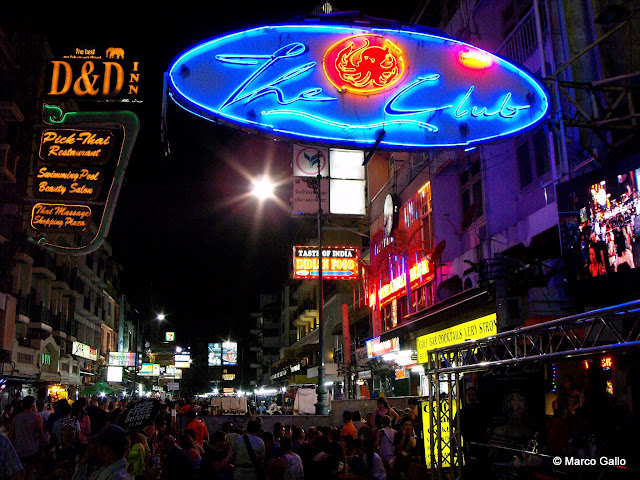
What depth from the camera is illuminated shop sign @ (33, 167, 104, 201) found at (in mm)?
15484

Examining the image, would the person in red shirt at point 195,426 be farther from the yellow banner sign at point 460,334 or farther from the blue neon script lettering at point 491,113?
the blue neon script lettering at point 491,113

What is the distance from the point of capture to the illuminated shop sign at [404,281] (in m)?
23.3

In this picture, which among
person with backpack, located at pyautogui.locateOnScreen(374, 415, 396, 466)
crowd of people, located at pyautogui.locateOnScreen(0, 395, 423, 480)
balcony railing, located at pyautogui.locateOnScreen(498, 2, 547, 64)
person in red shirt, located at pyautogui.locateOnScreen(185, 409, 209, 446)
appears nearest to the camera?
crowd of people, located at pyautogui.locateOnScreen(0, 395, 423, 480)

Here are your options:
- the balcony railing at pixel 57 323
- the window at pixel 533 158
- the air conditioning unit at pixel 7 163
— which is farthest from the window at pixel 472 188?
the balcony railing at pixel 57 323

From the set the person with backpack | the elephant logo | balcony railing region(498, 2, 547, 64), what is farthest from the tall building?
balcony railing region(498, 2, 547, 64)

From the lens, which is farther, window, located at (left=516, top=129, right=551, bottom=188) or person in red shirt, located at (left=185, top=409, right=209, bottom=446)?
window, located at (left=516, top=129, right=551, bottom=188)

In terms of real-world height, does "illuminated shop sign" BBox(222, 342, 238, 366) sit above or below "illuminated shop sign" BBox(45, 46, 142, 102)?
below

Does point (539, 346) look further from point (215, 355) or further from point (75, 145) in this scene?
point (215, 355)

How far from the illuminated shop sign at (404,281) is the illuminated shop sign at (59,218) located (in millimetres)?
12360

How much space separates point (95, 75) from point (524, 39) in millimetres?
11689

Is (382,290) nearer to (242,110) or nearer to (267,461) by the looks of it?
(267,461)

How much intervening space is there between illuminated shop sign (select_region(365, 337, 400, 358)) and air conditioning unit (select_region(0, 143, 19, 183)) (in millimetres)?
18402

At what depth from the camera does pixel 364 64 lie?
7.75m

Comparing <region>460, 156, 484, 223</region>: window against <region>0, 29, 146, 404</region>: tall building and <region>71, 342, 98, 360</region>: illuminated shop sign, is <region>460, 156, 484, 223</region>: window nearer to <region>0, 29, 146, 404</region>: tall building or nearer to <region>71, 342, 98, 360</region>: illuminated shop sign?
<region>0, 29, 146, 404</region>: tall building
